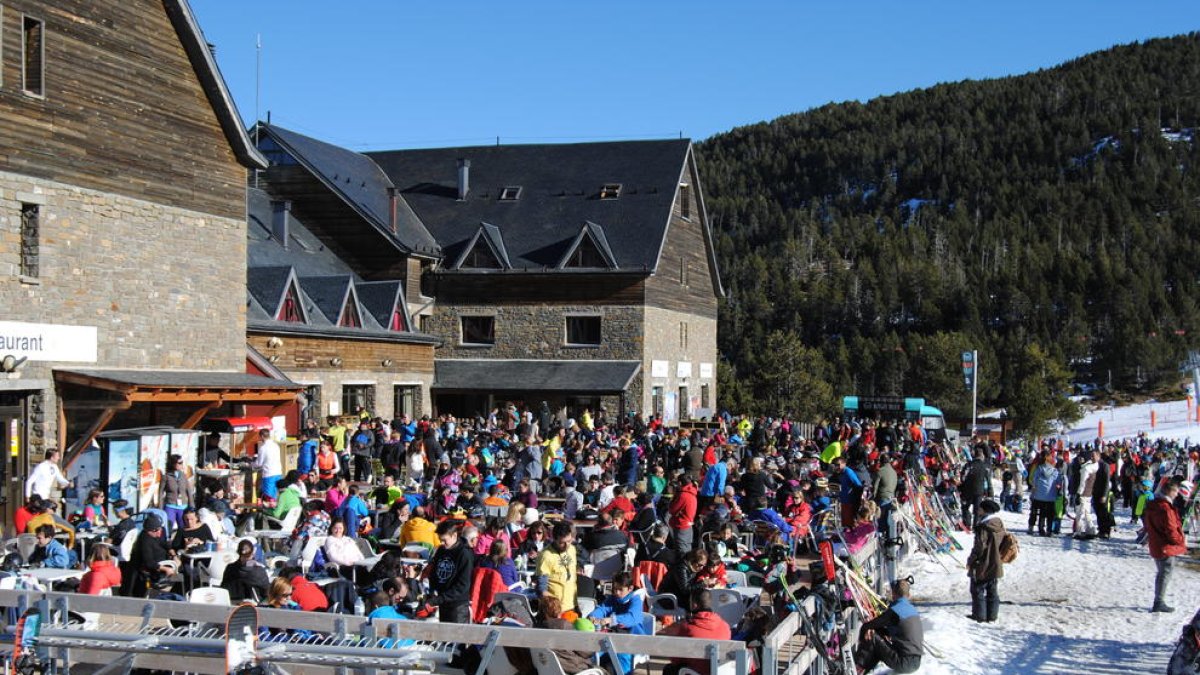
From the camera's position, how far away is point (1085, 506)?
2175cm

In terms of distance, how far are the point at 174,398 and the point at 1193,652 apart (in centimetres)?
1499

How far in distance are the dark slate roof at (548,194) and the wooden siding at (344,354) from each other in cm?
588

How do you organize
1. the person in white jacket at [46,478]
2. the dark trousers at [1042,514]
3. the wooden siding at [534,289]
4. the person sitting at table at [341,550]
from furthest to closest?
the wooden siding at [534,289]
the dark trousers at [1042,514]
the person in white jacket at [46,478]
the person sitting at table at [341,550]

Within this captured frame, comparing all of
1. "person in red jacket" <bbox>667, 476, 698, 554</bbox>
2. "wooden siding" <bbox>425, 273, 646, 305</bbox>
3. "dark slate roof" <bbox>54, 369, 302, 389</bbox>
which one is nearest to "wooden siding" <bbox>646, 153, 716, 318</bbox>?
"wooden siding" <bbox>425, 273, 646, 305</bbox>

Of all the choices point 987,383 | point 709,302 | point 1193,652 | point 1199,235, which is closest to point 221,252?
point 1193,652

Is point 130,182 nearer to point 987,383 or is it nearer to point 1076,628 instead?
point 1076,628

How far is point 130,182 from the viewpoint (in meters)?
19.2

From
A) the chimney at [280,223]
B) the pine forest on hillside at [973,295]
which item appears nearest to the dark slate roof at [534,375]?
the chimney at [280,223]

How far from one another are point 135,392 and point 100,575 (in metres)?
8.11

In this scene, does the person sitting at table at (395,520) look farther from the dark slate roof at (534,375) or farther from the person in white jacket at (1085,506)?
the dark slate roof at (534,375)

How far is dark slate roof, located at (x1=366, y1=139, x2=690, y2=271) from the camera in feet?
129

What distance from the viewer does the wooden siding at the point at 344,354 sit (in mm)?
28234

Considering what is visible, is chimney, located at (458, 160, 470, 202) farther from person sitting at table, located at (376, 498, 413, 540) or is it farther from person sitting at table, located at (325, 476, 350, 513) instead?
person sitting at table, located at (376, 498, 413, 540)

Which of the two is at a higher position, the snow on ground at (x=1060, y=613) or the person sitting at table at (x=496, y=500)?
the person sitting at table at (x=496, y=500)
